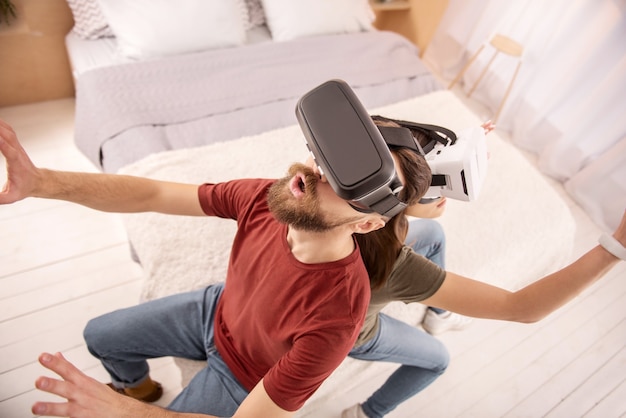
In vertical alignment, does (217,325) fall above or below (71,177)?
below

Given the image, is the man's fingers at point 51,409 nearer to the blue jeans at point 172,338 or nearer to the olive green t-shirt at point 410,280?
the blue jeans at point 172,338

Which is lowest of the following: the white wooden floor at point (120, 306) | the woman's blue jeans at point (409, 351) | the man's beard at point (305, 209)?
the white wooden floor at point (120, 306)

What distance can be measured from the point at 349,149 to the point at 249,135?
1.07 metres

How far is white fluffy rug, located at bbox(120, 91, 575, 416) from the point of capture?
1364mm

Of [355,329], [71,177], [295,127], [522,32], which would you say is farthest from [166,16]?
[522,32]

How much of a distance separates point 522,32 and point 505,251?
6.32ft

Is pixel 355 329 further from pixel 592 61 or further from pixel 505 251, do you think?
pixel 592 61

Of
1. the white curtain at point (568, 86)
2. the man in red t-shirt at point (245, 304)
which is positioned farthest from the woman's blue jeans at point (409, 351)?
the white curtain at point (568, 86)

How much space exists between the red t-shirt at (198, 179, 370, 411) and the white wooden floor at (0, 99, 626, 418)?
61 centimetres

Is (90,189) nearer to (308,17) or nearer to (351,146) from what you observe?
(351,146)

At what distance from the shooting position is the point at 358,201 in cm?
84

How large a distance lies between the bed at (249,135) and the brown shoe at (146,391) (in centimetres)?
21

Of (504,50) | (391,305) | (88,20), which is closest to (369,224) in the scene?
(391,305)

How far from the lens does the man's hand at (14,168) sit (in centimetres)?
86
